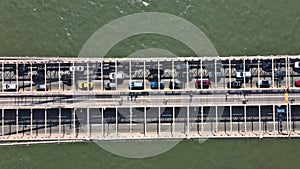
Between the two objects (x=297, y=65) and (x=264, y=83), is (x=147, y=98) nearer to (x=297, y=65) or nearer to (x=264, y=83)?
(x=264, y=83)

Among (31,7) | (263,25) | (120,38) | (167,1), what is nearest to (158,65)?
(120,38)

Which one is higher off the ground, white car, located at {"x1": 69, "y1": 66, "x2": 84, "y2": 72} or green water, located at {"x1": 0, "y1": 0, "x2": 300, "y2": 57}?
green water, located at {"x1": 0, "y1": 0, "x2": 300, "y2": 57}

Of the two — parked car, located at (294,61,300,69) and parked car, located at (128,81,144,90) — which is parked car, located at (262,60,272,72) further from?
parked car, located at (128,81,144,90)

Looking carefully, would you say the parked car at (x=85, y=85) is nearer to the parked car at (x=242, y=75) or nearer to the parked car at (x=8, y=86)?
the parked car at (x=8, y=86)

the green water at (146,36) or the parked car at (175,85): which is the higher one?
the green water at (146,36)

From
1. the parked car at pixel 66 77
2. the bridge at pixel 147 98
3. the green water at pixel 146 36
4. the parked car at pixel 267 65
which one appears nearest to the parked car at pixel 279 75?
the bridge at pixel 147 98

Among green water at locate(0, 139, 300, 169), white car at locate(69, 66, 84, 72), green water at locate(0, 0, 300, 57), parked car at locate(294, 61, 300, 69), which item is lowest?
green water at locate(0, 139, 300, 169)

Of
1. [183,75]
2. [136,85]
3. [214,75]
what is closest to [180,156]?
[183,75]

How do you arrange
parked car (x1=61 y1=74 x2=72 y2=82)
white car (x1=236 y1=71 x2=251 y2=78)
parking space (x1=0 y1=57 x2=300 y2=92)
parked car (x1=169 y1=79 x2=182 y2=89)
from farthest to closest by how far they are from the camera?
parked car (x1=61 y1=74 x2=72 y2=82), parked car (x1=169 y1=79 x2=182 y2=89), parking space (x1=0 y1=57 x2=300 y2=92), white car (x1=236 y1=71 x2=251 y2=78)

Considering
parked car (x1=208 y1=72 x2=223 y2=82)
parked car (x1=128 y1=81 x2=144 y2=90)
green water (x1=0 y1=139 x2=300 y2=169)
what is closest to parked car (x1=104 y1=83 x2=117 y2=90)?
parked car (x1=128 y1=81 x2=144 y2=90)
